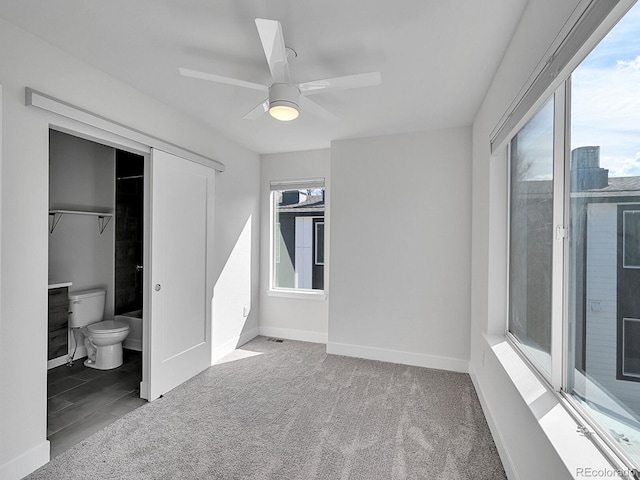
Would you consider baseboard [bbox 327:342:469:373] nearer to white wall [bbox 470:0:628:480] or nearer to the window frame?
white wall [bbox 470:0:628:480]

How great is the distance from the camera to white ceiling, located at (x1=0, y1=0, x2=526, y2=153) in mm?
1646

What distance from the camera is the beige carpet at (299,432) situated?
1.88 m

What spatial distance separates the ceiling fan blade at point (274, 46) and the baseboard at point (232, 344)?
2.91 meters

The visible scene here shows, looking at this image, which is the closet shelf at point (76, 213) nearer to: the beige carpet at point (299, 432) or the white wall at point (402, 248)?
the beige carpet at point (299, 432)

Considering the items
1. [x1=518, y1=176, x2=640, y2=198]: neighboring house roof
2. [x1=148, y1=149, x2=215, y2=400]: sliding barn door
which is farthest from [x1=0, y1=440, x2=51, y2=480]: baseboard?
[x1=518, y1=176, x2=640, y2=198]: neighboring house roof

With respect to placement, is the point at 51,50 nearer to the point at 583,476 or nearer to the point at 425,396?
the point at 583,476

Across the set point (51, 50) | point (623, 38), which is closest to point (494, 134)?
point (623, 38)

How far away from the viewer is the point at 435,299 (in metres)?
3.41

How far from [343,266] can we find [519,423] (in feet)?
7.69

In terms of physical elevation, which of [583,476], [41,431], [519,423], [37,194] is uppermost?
[37,194]

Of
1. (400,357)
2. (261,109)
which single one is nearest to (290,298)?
(400,357)

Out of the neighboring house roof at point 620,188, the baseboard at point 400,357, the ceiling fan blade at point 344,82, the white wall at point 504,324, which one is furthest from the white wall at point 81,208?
the neighboring house roof at point 620,188

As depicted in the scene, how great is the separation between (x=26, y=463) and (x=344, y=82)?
2809 mm

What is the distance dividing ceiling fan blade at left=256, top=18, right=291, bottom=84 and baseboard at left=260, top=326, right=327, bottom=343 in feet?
10.5
